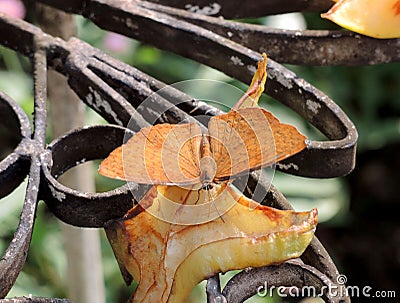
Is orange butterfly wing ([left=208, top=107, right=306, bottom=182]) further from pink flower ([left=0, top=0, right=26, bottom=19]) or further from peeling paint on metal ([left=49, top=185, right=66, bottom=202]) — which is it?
pink flower ([left=0, top=0, right=26, bottom=19])

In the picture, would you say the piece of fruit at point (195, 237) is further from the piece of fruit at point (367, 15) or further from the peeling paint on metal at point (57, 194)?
the piece of fruit at point (367, 15)

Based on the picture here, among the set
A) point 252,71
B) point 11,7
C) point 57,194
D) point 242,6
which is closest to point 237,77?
point 252,71

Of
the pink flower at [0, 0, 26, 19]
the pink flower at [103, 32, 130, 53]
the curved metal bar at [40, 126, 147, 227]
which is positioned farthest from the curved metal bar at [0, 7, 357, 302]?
the pink flower at [103, 32, 130, 53]

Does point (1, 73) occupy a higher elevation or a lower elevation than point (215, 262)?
lower

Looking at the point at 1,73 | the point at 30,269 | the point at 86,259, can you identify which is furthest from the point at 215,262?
the point at 1,73

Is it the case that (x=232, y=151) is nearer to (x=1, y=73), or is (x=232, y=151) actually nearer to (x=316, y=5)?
(x=316, y=5)
